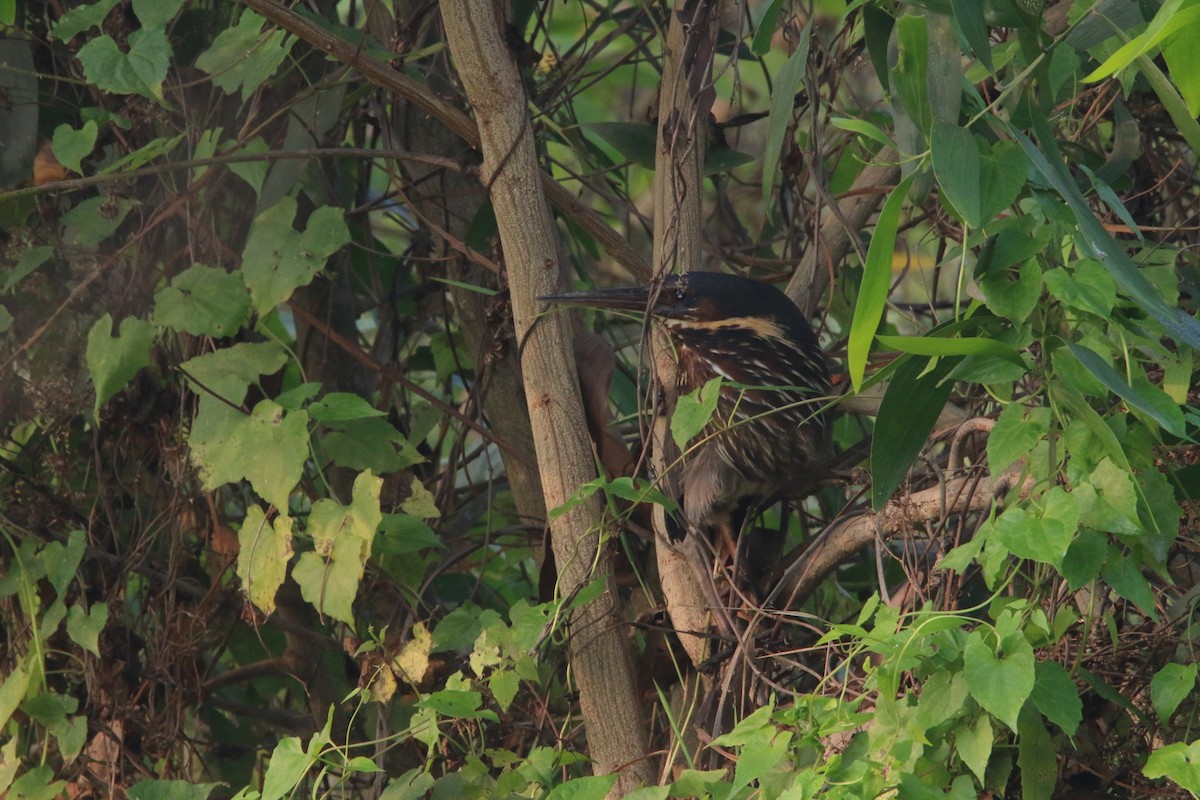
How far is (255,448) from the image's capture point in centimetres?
191

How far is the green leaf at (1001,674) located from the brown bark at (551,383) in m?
0.63

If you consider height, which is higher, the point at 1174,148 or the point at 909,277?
the point at 1174,148

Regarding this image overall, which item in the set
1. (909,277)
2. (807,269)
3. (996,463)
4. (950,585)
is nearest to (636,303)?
(807,269)

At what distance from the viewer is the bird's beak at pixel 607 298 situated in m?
1.78

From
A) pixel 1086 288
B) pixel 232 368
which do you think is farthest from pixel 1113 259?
pixel 232 368

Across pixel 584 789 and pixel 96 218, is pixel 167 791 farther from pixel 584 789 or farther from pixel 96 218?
pixel 96 218

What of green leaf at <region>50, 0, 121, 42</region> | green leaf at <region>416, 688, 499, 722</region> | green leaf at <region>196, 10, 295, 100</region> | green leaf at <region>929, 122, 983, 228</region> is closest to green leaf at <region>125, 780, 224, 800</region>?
green leaf at <region>416, 688, 499, 722</region>

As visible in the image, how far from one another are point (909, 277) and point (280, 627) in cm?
271

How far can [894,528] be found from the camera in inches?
68.6

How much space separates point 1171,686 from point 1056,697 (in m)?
0.18

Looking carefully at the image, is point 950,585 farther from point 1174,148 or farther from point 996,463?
point 1174,148

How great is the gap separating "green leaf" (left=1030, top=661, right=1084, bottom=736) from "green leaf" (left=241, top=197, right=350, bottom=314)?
119 centimetres

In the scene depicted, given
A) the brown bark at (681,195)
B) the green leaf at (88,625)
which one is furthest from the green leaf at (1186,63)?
the green leaf at (88,625)

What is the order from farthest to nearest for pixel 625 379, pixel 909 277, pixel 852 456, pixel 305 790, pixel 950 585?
pixel 909 277 < pixel 625 379 < pixel 305 790 < pixel 852 456 < pixel 950 585
